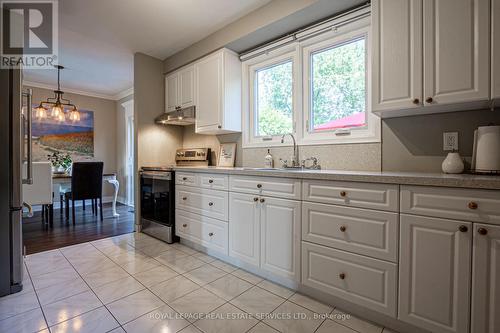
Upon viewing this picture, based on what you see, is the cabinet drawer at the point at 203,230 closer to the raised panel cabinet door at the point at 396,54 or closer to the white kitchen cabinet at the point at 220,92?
the white kitchen cabinet at the point at 220,92

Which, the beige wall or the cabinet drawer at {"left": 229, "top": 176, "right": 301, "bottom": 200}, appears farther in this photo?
the beige wall

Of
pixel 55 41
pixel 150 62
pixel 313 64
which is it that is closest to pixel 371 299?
pixel 313 64

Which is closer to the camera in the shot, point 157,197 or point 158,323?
point 158,323

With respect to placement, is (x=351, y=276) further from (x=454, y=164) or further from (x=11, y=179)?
(x=11, y=179)

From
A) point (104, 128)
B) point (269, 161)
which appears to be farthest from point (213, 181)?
point (104, 128)

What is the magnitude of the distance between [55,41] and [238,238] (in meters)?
3.42

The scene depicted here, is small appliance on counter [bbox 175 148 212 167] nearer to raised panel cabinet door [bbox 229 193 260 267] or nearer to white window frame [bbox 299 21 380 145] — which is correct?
raised panel cabinet door [bbox 229 193 260 267]

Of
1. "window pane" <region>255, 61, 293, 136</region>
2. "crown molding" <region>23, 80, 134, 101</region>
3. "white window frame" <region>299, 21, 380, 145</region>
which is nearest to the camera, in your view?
"white window frame" <region>299, 21, 380, 145</region>

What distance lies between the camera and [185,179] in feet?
9.15

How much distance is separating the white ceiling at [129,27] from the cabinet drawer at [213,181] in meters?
1.68

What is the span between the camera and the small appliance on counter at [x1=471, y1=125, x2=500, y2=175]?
140 centimetres

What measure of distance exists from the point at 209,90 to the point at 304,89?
3.86 feet

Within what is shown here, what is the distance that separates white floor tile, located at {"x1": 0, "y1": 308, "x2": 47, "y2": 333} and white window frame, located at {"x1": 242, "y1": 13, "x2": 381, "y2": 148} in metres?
2.28

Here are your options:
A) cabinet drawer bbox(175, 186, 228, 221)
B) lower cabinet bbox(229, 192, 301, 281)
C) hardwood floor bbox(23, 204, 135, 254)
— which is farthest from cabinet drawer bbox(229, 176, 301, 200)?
hardwood floor bbox(23, 204, 135, 254)
